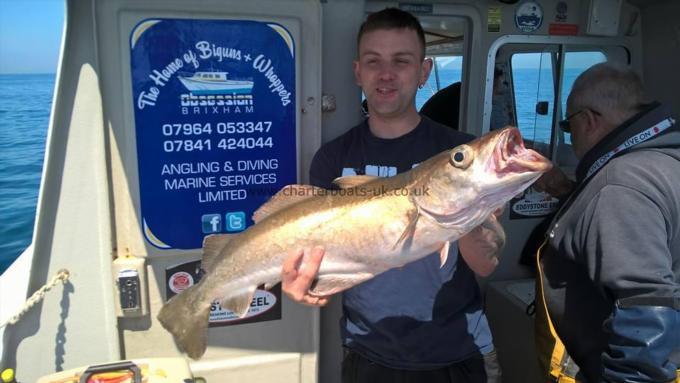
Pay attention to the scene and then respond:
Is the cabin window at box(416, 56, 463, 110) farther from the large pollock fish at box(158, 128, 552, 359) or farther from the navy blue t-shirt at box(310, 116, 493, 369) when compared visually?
the large pollock fish at box(158, 128, 552, 359)

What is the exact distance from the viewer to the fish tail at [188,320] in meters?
2.47

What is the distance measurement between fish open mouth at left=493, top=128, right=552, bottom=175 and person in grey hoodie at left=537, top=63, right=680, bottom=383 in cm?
61

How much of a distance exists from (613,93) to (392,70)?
1352 millimetres

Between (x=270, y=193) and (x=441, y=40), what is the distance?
5188 millimetres

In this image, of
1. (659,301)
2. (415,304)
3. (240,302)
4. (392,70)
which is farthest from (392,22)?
(659,301)

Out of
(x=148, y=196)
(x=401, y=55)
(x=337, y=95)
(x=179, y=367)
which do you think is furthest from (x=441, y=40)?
(x=179, y=367)

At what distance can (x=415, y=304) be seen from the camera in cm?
253

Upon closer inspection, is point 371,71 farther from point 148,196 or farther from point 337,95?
point 148,196

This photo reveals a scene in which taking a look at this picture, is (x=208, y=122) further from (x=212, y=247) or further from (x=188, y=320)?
(x=188, y=320)

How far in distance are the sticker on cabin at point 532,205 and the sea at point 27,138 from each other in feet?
2.04

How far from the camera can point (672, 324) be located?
6.27 ft

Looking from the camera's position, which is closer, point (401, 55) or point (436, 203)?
point (436, 203)

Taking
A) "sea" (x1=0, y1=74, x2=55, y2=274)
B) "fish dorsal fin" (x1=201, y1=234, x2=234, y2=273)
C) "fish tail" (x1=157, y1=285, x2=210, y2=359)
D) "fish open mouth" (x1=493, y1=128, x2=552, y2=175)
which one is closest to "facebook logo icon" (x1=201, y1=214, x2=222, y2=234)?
"fish dorsal fin" (x1=201, y1=234, x2=234, y2=273)

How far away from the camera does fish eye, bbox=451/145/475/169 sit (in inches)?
73.0
